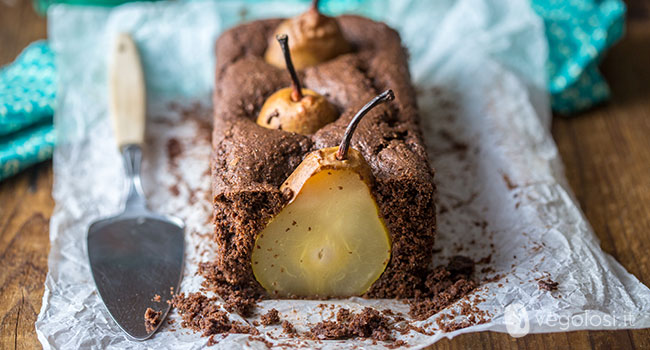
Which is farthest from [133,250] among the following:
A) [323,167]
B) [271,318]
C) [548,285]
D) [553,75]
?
[553,75]

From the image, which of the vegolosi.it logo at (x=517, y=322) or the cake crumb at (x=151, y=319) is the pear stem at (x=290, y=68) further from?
the vegolosi.it logo at (x=517, y=322)

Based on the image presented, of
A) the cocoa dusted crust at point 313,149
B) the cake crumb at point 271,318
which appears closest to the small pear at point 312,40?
the cocoa dusted crust at point 313,149

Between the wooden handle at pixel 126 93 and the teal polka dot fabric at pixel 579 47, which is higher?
the teal polka dot fabric at pixel 579 47

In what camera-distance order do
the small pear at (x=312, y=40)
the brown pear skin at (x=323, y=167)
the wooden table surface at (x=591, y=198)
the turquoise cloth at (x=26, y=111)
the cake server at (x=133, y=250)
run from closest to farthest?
the brown pear skin at (x=323, y=167) < the wooden table surface at (x=591, y=198) < the cake server at (x=133, y=250) < the small pear at (x=312, y=40) < the turquoise cloth at (x=26, y=111)

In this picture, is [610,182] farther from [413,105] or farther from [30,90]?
[30,90]

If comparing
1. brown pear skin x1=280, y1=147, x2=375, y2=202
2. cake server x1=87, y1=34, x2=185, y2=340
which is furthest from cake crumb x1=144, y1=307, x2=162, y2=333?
brown pear skin x1=280, y1=147, x2=375, y2=202

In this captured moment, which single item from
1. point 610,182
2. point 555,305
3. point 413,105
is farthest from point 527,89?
point 555,305
